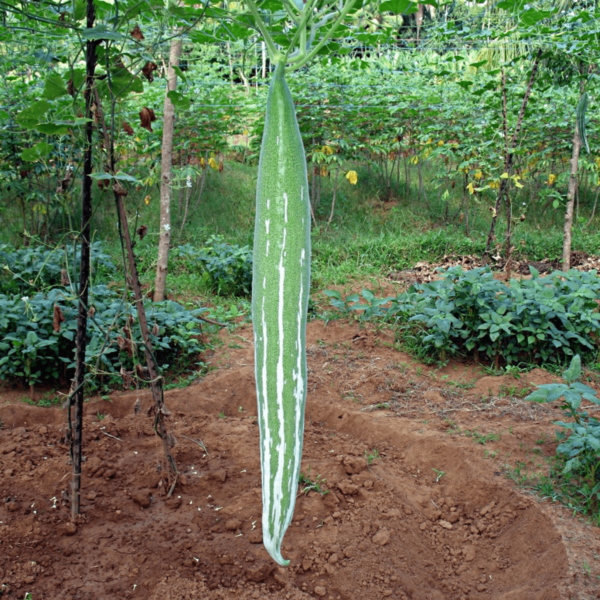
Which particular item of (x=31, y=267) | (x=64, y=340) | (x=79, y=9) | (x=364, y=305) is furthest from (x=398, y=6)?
(x=31, y=267)

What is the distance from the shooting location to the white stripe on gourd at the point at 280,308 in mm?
779

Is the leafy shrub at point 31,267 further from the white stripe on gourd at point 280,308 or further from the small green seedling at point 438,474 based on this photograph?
the white stripe on gourd at point 280,308

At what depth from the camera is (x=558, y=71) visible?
18.0ft

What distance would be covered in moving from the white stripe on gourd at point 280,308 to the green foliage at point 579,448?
1.95 metres

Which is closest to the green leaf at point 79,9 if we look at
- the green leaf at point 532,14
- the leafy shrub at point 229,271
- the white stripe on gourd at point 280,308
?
the white stripe on gourd at point 280,308

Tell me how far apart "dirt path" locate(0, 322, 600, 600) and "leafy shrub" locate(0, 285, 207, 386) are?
0.34 m

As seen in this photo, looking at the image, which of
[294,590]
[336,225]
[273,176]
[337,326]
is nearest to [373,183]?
[336,225]

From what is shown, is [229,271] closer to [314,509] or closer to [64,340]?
[64,340]

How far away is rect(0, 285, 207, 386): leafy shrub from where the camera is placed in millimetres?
3424

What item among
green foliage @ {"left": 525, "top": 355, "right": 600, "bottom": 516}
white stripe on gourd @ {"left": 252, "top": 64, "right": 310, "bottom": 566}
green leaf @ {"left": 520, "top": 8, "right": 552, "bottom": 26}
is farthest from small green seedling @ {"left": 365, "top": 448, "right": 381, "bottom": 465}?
green leaf @ {"left": 520, "top": 8, "right": 552, "bottom": 26}

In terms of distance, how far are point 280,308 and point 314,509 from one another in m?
1.84

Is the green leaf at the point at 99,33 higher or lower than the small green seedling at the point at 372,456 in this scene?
higher

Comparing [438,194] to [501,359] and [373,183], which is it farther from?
[501,359]

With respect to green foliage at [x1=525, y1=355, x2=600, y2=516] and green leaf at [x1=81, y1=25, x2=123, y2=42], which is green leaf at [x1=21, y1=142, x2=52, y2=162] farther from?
green foliage at [x1=525, y1=355, x2=600, y2=516]
